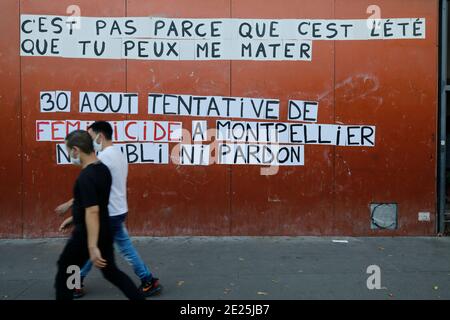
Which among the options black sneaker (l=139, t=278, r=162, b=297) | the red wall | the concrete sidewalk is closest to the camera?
black sneaker (l=139, t=278, r=162, b=297)

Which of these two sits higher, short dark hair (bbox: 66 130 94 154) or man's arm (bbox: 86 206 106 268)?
short dark hair (bbox: 66 130 94 154)

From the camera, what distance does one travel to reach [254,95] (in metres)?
7.03

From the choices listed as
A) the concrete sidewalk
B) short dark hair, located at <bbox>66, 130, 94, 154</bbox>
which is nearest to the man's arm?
short dark hair, located at <bbox>66, 130, 94, 154</bbox>

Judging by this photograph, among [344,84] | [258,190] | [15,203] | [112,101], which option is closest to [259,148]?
[258,190]

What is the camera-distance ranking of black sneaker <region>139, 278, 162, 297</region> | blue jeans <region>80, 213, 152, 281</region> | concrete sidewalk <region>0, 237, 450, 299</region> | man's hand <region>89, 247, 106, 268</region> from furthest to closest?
1. concrete sidewalk <region>0, 237, 450, 299</region>
2. black sneaker <region>139, 278, 162, 297</region>
3. blue jeans <region>80, 213, 152, 281</region>
4. man's hand <region>89, 247, 106, 268</region>

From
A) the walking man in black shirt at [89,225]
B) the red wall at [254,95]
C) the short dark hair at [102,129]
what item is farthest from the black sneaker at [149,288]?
the red wall at [254,95]

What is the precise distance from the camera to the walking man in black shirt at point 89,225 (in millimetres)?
3617

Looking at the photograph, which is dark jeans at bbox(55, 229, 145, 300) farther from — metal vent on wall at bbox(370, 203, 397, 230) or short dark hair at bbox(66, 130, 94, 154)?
metal vent on wall at bbox(370, 203, 397, 230)

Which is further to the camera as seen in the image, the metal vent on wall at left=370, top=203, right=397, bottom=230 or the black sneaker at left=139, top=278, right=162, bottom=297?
the metal vent on wall at left=370, top=203, right=397, bottom=230

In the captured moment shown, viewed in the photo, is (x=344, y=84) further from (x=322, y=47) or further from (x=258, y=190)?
(x=258, y=190)

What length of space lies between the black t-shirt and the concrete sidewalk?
54.7 inches

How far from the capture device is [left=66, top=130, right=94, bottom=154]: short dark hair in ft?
12.5

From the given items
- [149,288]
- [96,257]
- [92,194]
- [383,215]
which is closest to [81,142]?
[92,194]

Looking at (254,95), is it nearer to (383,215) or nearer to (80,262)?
(383,215)
